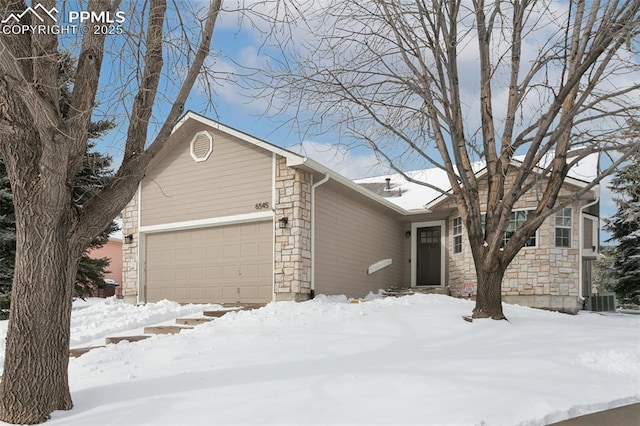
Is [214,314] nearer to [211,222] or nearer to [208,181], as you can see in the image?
[211,222]

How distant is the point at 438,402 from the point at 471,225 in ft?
15.9

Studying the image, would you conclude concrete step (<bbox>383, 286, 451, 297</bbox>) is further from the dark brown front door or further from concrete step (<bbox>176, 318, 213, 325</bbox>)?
concrete step (<bbox>176, 318, 213, 325</bbox>)

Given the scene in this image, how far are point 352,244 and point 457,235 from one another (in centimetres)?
347

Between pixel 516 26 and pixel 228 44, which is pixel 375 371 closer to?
pixel 228 44

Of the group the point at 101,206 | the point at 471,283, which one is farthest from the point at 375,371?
the point at 471,283

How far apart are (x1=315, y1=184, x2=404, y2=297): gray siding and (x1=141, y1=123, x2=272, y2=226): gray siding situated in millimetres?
1557

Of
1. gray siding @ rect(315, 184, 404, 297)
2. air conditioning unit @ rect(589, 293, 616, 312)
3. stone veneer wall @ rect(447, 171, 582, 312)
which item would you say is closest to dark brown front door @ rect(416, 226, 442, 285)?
gray siding @ rect(315, 184, 404, 297)

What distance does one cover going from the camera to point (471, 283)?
1406 centimetres

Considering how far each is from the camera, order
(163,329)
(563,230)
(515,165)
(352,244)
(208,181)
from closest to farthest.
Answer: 1. (163,329)
2. (208,181)
3. (515,165)
4. (563,230)
5. (352,244)

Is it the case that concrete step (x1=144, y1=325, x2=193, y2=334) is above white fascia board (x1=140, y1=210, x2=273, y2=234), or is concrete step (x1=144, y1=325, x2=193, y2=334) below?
below

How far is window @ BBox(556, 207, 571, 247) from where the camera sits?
13.7 metres

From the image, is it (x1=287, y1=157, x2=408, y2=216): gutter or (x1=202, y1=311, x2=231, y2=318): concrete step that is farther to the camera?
(x1=287, y1=157, x2=408, y2=216): gutter

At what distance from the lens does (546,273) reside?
44.1ft

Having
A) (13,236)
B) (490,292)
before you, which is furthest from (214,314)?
(13,236)
